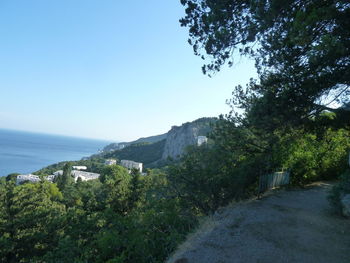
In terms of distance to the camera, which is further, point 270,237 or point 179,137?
point 179,137

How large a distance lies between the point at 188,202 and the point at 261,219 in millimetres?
2872

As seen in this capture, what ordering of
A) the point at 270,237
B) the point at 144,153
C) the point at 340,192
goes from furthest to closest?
the point at 144,153 < the point at 340,192 < the point at 270,237

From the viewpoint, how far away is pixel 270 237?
453 centimetres

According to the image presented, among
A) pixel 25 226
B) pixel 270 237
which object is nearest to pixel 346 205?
pixel 270 237

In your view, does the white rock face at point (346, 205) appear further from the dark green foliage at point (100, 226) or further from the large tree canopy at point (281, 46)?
the dark green foliage at point (100, 226)

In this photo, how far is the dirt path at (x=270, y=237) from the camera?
12.5ft

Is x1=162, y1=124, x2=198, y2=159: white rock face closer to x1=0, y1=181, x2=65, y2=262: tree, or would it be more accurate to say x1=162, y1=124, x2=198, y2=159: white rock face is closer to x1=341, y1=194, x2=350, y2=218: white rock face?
x1=0, y1=181, x2=65, y2=262: tree

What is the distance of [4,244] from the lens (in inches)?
450

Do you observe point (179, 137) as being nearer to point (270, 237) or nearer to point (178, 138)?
point (178, 138)

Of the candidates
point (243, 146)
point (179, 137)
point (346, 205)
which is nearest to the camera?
point (346, 205)

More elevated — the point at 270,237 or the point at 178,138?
the point at 178,138

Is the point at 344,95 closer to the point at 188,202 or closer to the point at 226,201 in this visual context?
the point at 226,201

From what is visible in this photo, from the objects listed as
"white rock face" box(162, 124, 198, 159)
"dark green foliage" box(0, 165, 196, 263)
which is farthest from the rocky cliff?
"dark green foliage" box(0, 165, 196, 263)

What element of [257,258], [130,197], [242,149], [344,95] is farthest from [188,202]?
[130,197]
